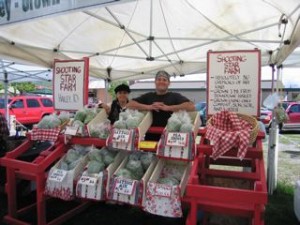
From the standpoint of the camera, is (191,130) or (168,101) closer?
(191,130)

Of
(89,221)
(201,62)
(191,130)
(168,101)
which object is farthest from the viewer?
(201,62)

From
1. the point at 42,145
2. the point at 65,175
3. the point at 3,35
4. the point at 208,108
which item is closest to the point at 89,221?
the point at 65,175

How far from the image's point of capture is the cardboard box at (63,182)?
293cm

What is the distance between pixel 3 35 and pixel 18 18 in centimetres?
265

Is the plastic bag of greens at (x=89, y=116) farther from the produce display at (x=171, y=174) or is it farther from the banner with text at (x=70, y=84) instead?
the produce display at (x=171, y=174)

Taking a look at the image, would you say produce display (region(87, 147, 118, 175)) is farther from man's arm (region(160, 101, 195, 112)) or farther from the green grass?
the green grass

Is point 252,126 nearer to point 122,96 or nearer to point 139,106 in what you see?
point 139,106

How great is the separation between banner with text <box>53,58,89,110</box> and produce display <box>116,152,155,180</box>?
1245 mm

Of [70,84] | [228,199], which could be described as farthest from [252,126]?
[70,84]

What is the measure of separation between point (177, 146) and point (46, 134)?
150cm

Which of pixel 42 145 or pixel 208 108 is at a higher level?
pixel 208 108

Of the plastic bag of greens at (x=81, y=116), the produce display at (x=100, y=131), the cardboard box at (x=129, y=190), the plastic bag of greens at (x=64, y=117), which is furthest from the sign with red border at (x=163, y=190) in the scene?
the plastic bag of greens at (x=64, y=117)

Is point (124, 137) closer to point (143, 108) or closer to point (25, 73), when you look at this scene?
point (143, 108)

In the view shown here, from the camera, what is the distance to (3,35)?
5027 mm
